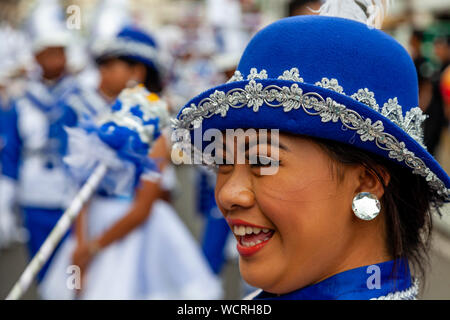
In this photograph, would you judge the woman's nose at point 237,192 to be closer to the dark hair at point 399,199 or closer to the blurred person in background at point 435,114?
the dark hair at point 399,199

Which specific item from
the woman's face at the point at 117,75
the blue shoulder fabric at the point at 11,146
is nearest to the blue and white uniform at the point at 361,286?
the woman's face at the point at 117,75

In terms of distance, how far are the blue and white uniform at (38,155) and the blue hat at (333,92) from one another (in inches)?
116

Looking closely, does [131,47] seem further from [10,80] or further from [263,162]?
[10,80]

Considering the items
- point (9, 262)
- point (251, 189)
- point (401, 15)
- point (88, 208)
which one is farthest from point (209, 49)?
point (251, 189)

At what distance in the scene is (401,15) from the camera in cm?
1705

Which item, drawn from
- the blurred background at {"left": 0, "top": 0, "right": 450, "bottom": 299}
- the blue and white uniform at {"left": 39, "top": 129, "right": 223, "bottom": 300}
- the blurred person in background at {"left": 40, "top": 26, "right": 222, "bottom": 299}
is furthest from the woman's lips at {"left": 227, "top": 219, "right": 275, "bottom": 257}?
the blue and white uniform at {"left": 39, "top": 129, "right": 223, "bottom": 300}

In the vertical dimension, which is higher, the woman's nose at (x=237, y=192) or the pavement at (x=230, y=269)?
the pavement at (x=230, y=269)

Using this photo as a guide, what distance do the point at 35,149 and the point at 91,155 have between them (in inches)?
99.8

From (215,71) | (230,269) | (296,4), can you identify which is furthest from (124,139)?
(215,71)

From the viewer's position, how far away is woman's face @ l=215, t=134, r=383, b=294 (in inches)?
50.0

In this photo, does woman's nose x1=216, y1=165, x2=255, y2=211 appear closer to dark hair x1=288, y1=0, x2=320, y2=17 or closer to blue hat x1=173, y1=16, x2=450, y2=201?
blue hat x1=173, y1=16, x2=450, y2=201

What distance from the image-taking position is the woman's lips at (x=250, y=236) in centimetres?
133

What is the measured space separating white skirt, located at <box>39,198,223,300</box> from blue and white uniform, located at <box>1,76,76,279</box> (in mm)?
898
